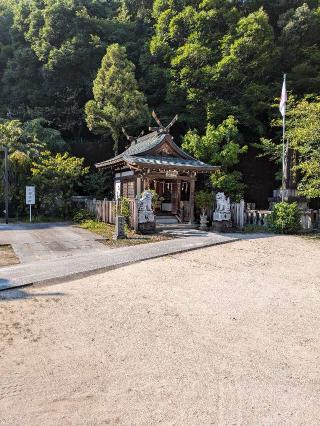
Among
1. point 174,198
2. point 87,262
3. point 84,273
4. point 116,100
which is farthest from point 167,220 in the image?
point 116,100

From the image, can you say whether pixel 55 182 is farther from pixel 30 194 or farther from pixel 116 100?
pixel 116 100

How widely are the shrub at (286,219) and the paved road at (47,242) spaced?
7700mm

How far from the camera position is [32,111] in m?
29.0

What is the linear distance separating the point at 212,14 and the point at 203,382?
29.8 m

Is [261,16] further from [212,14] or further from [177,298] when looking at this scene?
[177,298]

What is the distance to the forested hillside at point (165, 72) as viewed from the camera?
82.5ft

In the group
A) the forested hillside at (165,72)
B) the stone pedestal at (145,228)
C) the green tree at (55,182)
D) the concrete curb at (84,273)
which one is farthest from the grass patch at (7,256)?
the forested hillside at (165,72)

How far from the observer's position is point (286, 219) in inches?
583

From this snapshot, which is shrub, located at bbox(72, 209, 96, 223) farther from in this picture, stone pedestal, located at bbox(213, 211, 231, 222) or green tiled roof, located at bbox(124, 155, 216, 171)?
stone pedestal, located at bbox(213, 211, 231, 222)

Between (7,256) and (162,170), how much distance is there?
9671 millimetres

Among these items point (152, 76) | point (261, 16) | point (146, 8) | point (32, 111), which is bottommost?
point (32, 111)

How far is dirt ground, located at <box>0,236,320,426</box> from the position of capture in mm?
3025

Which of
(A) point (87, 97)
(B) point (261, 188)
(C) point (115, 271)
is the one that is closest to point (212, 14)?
(A) point (87, 97)

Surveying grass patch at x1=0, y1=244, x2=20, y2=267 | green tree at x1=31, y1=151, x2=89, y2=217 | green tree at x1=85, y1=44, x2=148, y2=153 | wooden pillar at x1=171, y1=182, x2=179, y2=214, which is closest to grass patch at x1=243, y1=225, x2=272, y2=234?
wooden pillar at x1=171, y1=182, x2=179, y2=214
